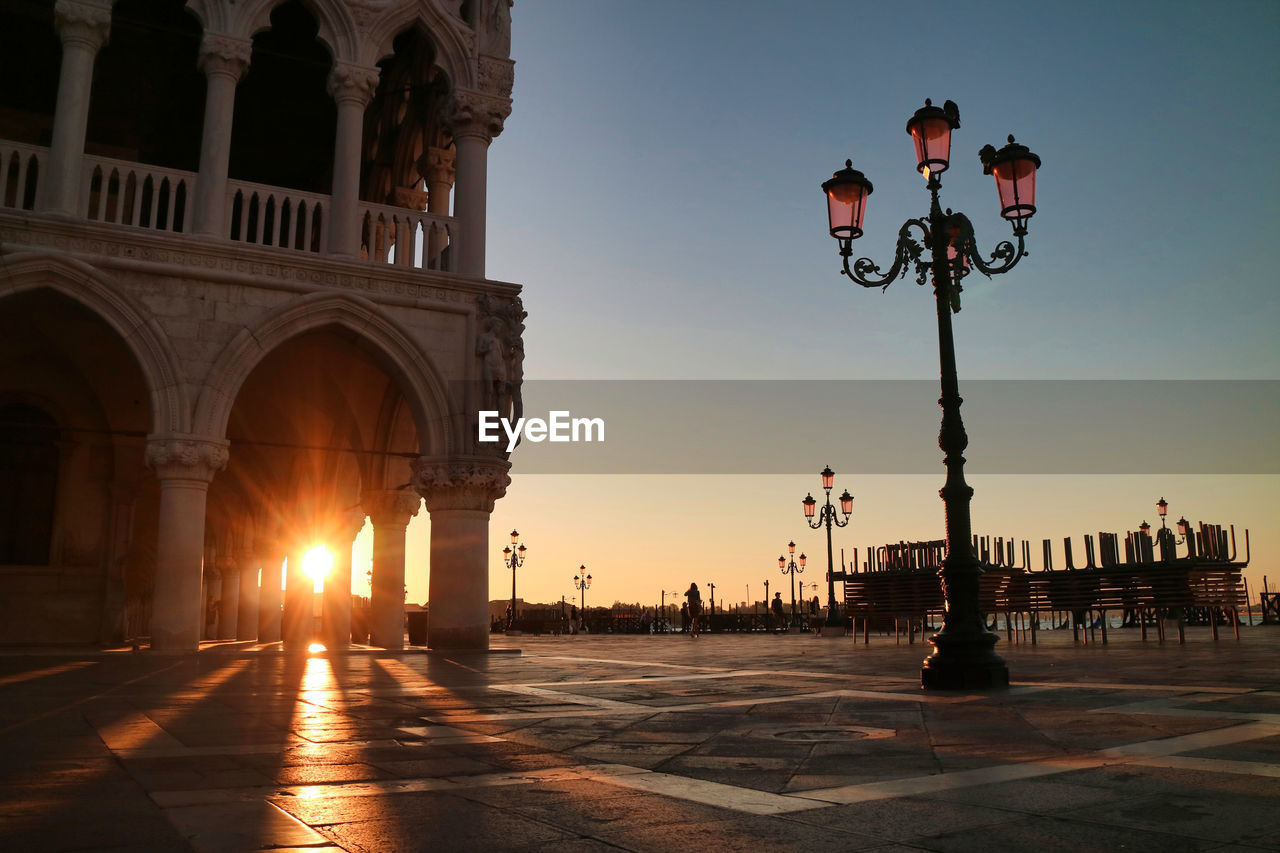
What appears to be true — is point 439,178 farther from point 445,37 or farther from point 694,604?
point 694,604

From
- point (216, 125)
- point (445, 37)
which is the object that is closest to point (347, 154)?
point (216, 125)

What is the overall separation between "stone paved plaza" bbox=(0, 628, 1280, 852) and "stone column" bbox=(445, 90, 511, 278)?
418 inches

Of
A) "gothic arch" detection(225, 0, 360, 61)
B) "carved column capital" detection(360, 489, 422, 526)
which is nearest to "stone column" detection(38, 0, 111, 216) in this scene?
"gothic arch" detection(225, 0, 360, 61)

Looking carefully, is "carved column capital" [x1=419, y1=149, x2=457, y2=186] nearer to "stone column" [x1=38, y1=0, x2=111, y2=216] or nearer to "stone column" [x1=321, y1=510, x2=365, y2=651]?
"stone column" [x1=38, y1=0, x2=111, y2=216]

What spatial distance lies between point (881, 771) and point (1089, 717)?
266 centimetres

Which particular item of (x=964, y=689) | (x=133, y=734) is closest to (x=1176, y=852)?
(x=133, y=734)

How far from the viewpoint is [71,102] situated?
1577cm

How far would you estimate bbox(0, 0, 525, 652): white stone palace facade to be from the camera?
15.5 metres

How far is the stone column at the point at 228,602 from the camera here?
32.8 m

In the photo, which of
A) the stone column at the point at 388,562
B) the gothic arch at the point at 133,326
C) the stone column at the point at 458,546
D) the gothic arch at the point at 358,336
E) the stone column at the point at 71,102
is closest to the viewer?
the gothic arch at the point at 133,326

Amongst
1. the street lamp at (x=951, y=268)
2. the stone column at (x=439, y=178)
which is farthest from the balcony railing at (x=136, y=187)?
the street lamp at (x=951, y=268)

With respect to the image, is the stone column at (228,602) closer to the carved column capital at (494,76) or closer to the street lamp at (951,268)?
the carved column capital at (494,76)

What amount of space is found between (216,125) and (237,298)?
10.2 ft

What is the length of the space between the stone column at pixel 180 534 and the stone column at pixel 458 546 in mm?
3619
